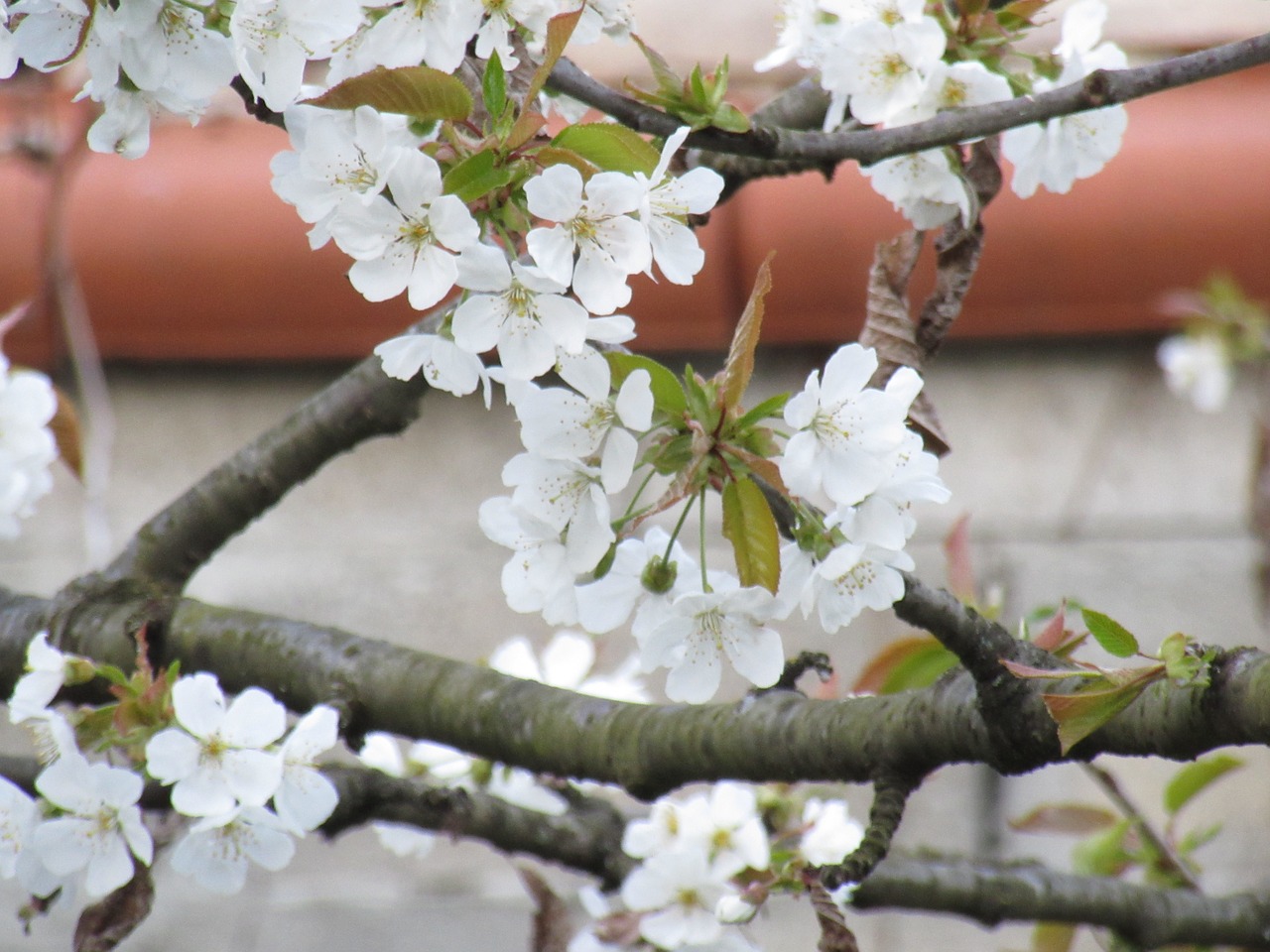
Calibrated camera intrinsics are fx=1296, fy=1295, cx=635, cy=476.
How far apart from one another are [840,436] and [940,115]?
0.59ft

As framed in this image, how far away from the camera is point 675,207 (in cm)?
45

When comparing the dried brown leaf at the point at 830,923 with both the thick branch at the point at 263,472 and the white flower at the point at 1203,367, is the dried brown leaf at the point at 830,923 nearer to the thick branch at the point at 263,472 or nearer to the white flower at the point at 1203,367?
the thick branch at the point at 263,472

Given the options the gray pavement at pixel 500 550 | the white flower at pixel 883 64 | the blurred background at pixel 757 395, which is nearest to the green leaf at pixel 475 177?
the white flower at pixel 883 64

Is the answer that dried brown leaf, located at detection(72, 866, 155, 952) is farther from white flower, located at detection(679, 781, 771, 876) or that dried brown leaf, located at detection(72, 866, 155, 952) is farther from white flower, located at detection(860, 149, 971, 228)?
white flower, located at detection(860, 149, 971, 228)

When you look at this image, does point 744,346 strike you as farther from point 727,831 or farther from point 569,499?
point 727,831

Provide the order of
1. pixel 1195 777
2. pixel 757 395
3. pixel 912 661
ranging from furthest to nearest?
1. pixel 757 395
2. pixel 1195 777
3. pixel 912 661

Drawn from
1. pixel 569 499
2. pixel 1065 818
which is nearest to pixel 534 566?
pixel 569 499

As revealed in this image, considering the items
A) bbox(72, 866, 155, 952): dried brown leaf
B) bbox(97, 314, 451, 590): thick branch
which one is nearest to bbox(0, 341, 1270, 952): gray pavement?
bbox(97, 314, 451, 590): thick branch

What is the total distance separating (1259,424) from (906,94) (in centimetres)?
82

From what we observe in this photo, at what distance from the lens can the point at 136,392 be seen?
75.3 inches

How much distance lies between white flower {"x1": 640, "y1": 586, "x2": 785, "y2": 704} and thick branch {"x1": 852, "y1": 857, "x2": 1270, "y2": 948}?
37 cm

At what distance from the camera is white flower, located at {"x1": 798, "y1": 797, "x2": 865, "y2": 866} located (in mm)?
861

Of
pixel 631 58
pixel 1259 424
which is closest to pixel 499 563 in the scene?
pixel 631 58

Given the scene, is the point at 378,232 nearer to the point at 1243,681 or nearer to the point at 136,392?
the point at 1243,681
